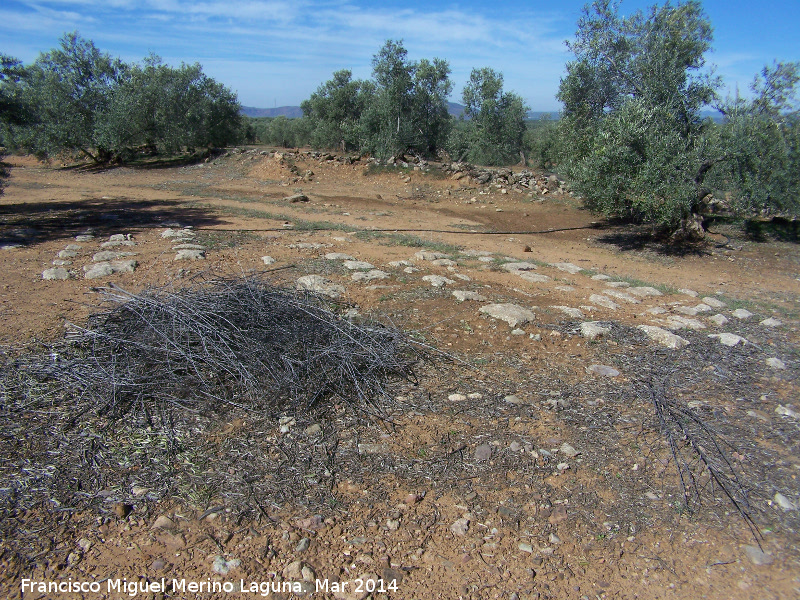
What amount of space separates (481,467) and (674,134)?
7955 millimetres

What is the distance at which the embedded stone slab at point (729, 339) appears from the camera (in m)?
4.99

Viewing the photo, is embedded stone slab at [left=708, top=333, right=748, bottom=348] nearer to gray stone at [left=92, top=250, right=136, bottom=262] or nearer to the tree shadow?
gray stone at [left=92, top=250, right=136, bottom=262]

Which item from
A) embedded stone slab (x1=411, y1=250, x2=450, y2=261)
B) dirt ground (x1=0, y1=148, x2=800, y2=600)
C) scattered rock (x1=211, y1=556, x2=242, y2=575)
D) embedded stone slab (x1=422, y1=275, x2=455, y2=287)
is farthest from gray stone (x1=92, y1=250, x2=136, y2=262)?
scattered rock (x1=211, y1=556, x2=242, y2=575)

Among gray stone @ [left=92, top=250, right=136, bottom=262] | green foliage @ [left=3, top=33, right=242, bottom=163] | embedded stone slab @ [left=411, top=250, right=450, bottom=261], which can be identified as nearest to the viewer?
gray stone @ [left=92, top=250, right=136, bottom=262]

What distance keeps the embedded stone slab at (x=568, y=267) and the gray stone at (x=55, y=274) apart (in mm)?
6628

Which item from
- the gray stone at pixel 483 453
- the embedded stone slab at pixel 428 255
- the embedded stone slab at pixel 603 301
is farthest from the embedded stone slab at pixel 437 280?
the gray stone at pixel 483 453

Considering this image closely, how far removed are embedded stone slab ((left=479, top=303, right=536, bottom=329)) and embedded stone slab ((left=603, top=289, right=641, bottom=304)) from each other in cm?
172

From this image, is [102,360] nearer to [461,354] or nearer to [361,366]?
[361,366]

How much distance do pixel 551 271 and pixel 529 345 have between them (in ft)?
10.8

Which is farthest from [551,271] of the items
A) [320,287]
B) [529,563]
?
[529,563]

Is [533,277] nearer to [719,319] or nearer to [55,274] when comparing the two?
[719,319]

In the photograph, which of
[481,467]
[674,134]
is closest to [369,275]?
[481,467]

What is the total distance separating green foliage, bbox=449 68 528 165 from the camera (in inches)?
852

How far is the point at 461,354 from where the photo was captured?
14.5 feet
